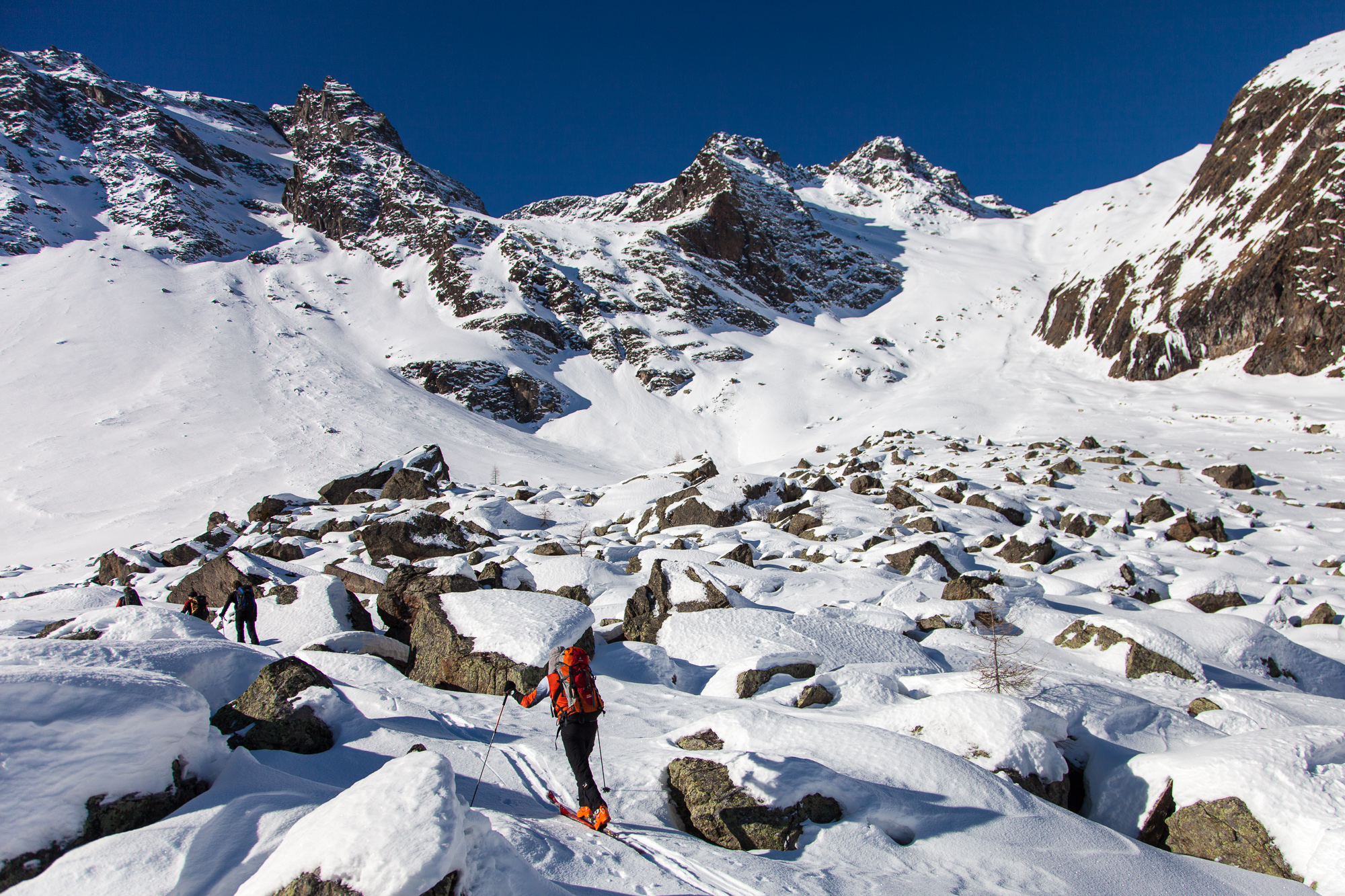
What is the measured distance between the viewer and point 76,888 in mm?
2865

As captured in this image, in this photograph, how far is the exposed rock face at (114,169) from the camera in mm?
60156

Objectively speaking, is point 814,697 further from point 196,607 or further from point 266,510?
point 266,510

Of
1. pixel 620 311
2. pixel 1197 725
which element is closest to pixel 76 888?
pixel 1197 725

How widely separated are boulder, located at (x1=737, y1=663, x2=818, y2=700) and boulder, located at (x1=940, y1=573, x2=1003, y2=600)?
5.04 metres

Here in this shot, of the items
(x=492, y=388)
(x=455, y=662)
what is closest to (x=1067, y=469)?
(x=455, y=662)

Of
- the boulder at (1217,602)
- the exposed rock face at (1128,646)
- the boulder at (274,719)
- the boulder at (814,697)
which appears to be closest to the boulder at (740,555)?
the exposed rock face at (1128,646)

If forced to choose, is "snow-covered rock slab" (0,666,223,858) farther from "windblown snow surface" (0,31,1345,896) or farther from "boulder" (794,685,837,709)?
"boulder" (794,685,837,709)

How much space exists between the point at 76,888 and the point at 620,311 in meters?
64.0

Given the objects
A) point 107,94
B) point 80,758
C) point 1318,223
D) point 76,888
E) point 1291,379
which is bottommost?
point 76,888

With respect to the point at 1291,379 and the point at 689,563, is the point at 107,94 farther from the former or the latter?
the point at 1291,379

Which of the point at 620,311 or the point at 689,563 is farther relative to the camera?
the point at 620,311

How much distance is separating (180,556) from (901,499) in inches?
860

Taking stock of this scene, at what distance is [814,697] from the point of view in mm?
7039

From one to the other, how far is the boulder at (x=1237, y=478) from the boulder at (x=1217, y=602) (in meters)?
10.8
